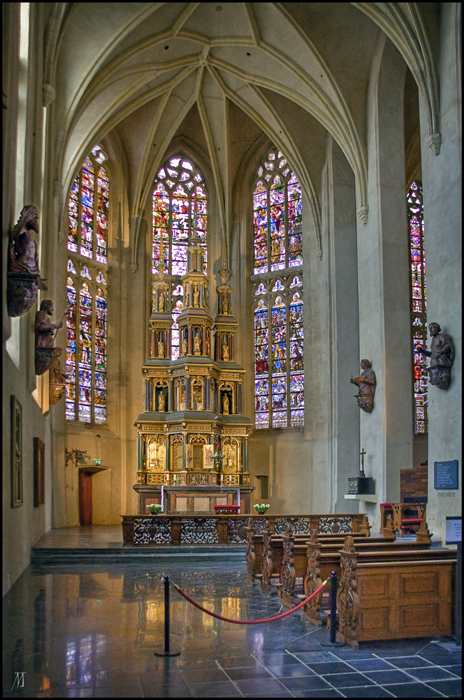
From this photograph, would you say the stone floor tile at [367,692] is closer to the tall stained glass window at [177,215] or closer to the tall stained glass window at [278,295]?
the tall stained glass window at [278,295]

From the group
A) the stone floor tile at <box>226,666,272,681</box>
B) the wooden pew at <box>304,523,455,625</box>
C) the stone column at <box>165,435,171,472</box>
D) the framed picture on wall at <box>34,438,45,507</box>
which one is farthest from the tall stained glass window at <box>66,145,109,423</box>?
the stone floor tile at <box>226,666,272,681</box>

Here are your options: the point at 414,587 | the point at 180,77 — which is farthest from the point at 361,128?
the point at 414,587

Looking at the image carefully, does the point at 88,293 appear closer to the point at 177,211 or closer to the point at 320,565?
the point at 177,211

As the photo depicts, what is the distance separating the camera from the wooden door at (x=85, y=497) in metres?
25.9

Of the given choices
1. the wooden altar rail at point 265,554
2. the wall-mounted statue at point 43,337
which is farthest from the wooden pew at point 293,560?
the wall-mounted statue at point 43,337

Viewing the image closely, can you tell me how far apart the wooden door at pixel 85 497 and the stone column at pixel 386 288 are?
10.7 metres

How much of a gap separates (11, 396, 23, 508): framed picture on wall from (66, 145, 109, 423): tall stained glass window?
481 inches

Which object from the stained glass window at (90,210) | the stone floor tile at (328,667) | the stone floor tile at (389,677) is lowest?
the stone floor tile at (328,667)

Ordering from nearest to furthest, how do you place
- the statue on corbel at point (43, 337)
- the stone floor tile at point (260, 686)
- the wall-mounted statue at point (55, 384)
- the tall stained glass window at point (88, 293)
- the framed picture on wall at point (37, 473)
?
the stone floor tile at point (260, 686)
the statue on corbel at point (43, 337)
the framed picture on wall at point (37, 473)
the wall-mounted statue at point (55, 384)
the tall stained glass window at point (88, 293)

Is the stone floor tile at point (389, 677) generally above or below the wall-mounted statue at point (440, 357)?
below

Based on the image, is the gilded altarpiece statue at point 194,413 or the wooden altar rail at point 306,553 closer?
the wooden altar rail at point 306,553

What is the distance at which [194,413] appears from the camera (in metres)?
25.2

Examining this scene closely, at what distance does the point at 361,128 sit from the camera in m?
22.1

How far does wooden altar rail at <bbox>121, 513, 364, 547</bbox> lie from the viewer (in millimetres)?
18094
